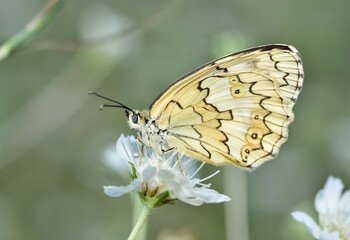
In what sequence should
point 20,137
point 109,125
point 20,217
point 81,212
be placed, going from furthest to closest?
1. point 109,125
2. point 81,212
3. point 20,217
4. point 20,137

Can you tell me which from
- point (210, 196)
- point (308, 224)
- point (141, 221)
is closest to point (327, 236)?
point (308, 224)

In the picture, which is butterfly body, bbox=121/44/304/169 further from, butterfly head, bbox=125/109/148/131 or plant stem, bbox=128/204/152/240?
plant stem, bbox=128/204/152/240

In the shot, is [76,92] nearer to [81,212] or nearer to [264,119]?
[81,212]

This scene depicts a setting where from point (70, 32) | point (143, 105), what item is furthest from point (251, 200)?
point (70, 32)

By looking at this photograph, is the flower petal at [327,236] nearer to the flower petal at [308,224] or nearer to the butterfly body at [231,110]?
the flower petal at [308,224]

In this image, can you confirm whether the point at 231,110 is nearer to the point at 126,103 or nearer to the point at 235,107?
the point at 235,107

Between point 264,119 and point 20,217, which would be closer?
point 264,119

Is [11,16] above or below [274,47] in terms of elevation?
above
